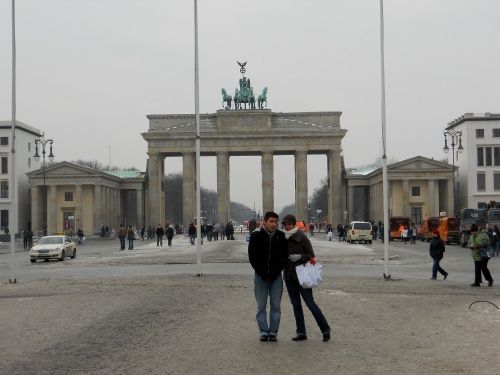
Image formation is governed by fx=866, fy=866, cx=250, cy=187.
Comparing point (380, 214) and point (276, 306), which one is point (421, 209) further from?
point (276, 306)

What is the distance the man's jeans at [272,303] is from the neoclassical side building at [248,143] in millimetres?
94993

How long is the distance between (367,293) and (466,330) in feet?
23.4

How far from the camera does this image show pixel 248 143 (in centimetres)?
10869

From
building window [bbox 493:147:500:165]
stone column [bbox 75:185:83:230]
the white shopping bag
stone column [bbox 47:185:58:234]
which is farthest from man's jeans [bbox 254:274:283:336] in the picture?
building window [bbox 493:147:500:165]

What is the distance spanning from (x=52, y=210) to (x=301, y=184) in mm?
31233

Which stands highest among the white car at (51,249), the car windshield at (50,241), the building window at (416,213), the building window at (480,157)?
the building window at (480,157)

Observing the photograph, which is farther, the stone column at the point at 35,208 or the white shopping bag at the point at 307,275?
the stone column at the point at 35,208

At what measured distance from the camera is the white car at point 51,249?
4428cm

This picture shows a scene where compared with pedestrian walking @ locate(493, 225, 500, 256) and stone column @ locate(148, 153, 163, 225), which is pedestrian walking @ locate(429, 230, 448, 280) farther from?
stone column @ locate(148, 153, 163, 225)

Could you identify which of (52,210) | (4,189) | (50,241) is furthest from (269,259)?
(4,189)

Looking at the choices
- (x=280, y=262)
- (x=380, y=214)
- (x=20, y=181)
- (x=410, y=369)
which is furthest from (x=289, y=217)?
(x=20, y=181)

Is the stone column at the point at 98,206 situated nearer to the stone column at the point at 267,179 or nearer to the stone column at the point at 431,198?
the stone column at the point at 267,179

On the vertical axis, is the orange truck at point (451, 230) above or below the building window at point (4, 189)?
below

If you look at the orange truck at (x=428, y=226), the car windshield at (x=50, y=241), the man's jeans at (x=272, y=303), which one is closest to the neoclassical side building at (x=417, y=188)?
the orange truck at (x=428, y=226)
